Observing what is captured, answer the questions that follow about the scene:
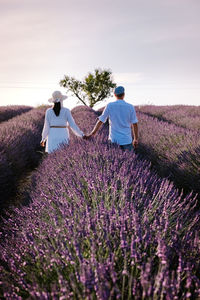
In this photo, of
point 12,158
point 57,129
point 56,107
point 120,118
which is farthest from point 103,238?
point 12,158

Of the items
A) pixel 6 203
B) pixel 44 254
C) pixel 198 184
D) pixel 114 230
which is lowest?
pixel 6 203

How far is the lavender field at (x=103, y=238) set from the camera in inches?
45.5

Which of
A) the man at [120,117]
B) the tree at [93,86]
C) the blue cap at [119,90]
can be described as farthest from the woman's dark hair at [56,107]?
the tree at [93,86]

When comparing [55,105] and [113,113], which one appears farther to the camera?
[55,105]

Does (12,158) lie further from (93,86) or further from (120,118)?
(93,86)

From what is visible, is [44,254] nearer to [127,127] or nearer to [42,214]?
[42,214]

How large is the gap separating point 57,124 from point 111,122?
103 cm

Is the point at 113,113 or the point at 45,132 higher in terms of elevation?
the point at 113,113

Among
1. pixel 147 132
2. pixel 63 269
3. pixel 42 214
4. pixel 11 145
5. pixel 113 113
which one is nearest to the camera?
pixel 63 269

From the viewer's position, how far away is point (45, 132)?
4797mm

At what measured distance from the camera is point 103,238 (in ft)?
5.09

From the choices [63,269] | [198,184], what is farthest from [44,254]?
[198,184]

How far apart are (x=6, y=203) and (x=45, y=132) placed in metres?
1.33

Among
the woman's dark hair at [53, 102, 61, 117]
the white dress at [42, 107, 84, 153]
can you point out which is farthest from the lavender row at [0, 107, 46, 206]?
the woman's dark hair at [53, 102, 61, 117]
